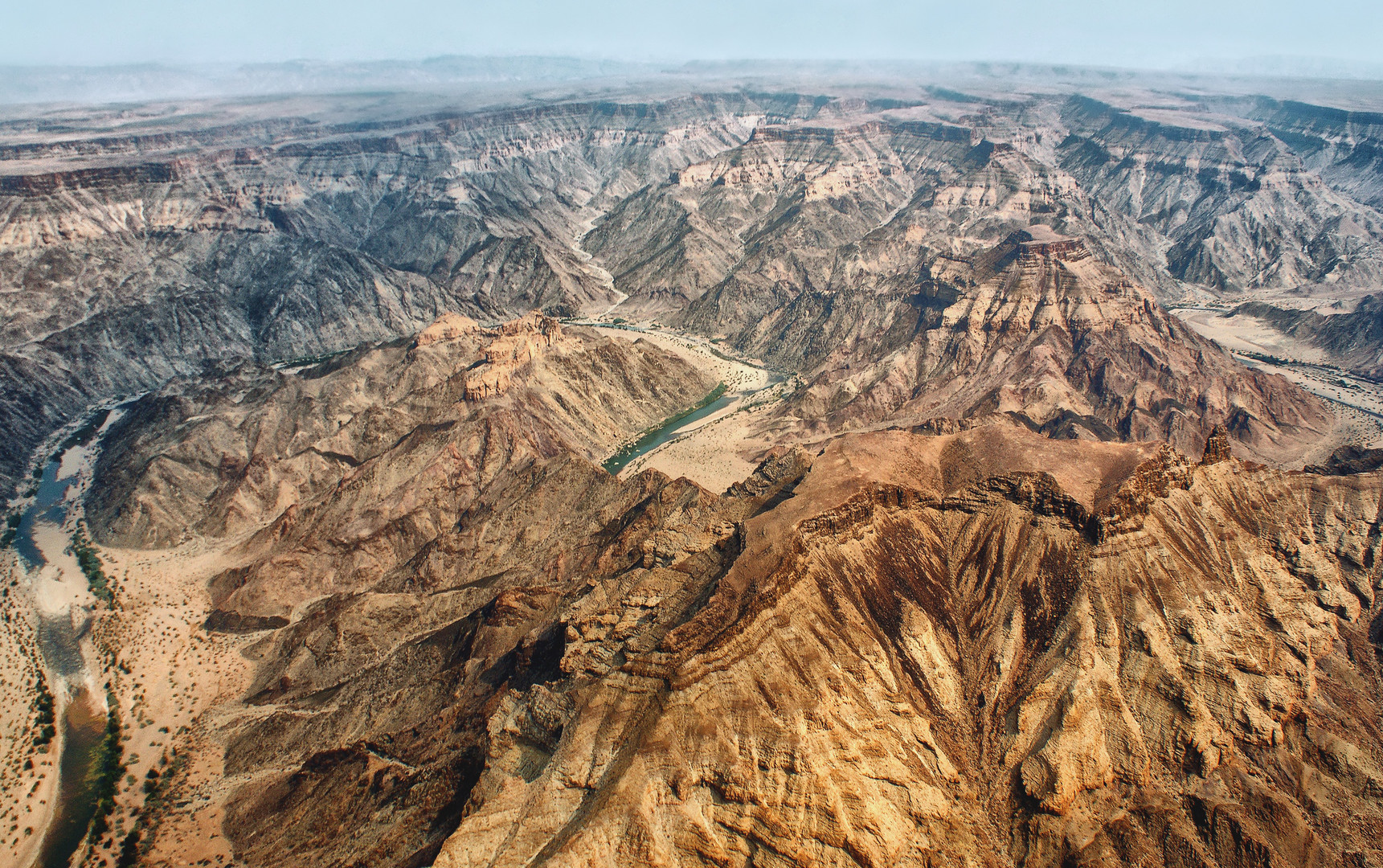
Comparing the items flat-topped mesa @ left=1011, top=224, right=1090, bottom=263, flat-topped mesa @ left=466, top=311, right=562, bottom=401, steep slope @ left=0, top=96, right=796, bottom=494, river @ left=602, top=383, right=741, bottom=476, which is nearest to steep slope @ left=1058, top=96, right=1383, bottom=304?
flat-topped mesa @ left=1011, top=224, right=1090, bottom=263

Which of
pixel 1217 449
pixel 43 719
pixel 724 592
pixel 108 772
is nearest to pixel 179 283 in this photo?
pixel 43 719

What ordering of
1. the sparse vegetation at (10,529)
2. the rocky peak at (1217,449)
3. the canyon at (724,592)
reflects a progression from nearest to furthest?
the canyon at (724,592) → the rocky peak at (1217,449) → the sparse vegetation at (10,529)

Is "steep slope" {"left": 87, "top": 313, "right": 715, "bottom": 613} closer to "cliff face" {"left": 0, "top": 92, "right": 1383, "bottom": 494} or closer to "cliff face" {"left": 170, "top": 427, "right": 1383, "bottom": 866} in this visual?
"cliff face" {"left": 170, "top": 427, "right": 1383, "bottom": 866}

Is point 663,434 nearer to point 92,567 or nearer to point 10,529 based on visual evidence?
point 92,567

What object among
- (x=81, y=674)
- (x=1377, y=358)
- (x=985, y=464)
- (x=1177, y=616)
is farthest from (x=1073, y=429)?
(x=81, y=674)

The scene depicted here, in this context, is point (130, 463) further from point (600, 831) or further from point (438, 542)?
point (600, 831)

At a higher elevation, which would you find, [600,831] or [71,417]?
[600,831]

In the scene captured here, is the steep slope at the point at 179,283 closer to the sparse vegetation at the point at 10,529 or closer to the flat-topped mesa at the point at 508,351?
the sparse vegetation at the point at 10,529

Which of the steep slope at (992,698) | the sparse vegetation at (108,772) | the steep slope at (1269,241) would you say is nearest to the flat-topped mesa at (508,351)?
the sparse vegetation at (108,772)
